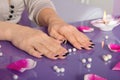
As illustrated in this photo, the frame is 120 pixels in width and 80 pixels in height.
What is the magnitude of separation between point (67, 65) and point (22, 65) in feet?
0.42

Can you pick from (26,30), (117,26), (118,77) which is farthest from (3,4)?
(118,77)

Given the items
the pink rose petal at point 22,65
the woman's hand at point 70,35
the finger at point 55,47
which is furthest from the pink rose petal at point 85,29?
the pink rose petal at point 22,65

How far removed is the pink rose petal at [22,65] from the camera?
702 mm

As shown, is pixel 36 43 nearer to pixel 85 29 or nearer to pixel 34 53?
pixel 34 53

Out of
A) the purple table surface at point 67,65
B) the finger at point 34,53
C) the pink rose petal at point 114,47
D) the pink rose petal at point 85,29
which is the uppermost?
the pink rose petal at point 85,29

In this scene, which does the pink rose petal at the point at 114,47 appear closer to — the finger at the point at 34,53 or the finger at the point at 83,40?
the finger at the point at 83,40

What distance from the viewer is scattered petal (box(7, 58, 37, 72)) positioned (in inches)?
27.6

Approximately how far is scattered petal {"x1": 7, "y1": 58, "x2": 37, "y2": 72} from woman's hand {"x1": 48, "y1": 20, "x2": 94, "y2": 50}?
0.18 meters

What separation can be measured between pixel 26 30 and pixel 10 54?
0.37 ft

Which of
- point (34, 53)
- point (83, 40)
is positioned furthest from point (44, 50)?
point (83, 40)

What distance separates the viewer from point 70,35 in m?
0.89

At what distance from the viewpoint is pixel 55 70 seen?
0.71 metres

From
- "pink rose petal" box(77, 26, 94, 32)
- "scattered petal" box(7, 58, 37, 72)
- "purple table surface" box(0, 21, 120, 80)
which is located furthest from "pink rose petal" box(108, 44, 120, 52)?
"scattered petal" box(7, 58, 37, 72)

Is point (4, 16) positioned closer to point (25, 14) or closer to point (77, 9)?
point (25, 14)
